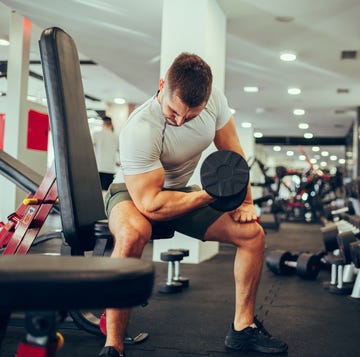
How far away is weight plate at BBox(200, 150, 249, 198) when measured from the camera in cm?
139

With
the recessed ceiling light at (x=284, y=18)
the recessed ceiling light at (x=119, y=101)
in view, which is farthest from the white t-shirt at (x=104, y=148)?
the recessed ceiling light at (x=119, y=101)

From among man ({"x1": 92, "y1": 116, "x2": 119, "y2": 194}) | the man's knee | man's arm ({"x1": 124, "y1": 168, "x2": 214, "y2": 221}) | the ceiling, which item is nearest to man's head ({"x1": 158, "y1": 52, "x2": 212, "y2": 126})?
man's arm ({"x1": 124, "y1": 168, "x2": 214, "y2": 221})

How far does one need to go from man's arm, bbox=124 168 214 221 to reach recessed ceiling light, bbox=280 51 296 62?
4.71m

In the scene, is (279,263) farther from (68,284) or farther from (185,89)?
(68,284)

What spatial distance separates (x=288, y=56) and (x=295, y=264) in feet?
10.4

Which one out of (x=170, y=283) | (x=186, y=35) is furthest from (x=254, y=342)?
(x=186, y=35)

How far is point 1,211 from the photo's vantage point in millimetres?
4699

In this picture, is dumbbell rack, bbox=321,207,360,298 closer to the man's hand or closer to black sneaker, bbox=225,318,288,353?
black sneaker, bbox=225,318,288,353

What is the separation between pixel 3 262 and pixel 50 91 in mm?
803

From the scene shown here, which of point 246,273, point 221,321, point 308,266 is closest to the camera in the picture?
point 246,273

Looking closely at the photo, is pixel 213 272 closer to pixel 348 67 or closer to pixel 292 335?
pixel 292 335

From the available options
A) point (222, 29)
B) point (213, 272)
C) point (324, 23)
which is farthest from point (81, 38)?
point (213, 272)

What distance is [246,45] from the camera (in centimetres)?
566

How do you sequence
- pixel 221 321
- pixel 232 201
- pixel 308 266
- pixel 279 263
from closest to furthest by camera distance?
pixel 232 201 → pixel 221 321 → pixel 308 266 → pixel 279 263
